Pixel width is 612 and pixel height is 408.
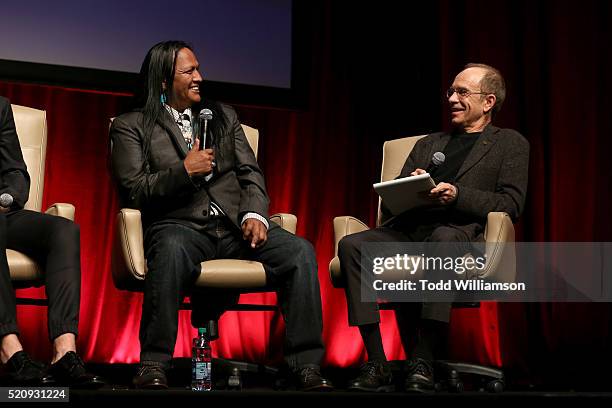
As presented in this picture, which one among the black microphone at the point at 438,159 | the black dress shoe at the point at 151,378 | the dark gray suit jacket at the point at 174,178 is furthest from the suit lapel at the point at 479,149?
the black dress shoe at the point at 151,378

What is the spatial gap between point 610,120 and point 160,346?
2.59 metres

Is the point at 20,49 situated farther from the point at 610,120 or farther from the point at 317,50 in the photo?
the point at 610,120

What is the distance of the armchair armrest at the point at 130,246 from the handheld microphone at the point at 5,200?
350 millimetres

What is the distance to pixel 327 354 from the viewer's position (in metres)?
4.30

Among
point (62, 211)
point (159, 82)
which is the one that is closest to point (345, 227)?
point (159, 82)

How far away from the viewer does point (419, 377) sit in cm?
254

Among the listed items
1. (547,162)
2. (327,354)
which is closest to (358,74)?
(547,162)

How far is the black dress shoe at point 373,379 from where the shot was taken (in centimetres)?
253

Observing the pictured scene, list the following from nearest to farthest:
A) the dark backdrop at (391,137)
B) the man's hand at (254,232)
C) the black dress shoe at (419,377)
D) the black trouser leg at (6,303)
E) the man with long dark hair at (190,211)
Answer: the black trouser leg at (6,303), the black dress shoe at (419,377), the man with long dark hair at (190,211), the man's hand at (254,232), the dark backdrop at (391,137)

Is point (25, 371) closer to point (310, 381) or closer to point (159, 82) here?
point (310, 381)

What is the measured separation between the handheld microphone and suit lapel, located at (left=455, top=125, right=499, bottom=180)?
155 centimetres

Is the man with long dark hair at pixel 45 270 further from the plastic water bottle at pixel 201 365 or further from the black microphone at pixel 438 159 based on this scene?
the black microphone at pixel 438 159

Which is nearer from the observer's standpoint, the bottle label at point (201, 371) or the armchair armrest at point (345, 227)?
the bottle label at point (201, 371)

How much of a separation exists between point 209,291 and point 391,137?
6.20ft
